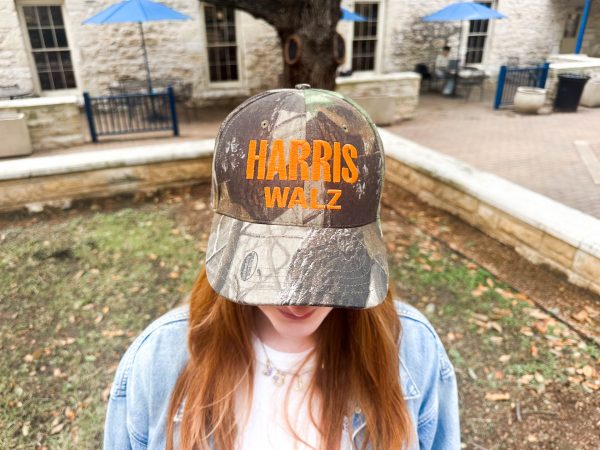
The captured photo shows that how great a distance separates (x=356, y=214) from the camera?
1.00m

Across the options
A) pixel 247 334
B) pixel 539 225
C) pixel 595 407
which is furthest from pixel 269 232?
pixel 539 225

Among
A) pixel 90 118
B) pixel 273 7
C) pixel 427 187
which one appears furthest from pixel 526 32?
pixel 90 118

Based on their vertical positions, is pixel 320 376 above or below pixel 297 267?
below

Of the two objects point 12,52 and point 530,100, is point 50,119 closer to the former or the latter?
point 12,52

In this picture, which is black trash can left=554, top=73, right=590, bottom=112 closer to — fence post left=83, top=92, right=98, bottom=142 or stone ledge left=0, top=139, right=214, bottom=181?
stone ledge left=0, top=139, right=214, bottom=181

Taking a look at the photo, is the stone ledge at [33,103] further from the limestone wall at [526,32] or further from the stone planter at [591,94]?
the limestone wall at [526,32]

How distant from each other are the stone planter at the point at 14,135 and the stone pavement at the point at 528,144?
718 centimetres

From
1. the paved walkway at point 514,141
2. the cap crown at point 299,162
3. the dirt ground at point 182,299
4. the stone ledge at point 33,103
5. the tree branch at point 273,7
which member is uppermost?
the tree branch at point 273,7

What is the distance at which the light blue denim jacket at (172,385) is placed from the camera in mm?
1167

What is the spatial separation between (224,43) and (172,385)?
39.9 feet

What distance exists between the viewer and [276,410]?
3.79ft

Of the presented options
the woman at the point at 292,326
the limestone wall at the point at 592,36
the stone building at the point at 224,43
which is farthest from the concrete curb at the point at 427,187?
the stone building at the point at 224,43

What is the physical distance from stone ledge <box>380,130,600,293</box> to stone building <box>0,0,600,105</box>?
14.8 feet

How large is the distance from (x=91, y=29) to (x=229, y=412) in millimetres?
11753
